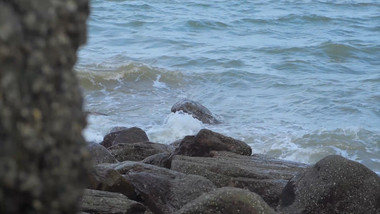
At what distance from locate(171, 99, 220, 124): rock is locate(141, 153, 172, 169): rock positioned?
450 cm

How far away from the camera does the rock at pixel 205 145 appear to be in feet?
22.3

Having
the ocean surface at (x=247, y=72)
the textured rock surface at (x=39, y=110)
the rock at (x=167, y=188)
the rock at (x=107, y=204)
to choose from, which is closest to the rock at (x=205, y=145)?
the rock at (x=167, y=188)

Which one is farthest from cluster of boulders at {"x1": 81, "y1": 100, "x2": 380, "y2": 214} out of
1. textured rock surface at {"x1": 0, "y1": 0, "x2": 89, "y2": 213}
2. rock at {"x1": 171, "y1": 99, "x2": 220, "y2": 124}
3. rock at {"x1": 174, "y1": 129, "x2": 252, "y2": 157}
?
rock at {"x1": 171, "y1": 99, "x2": 220, "y2": 124}

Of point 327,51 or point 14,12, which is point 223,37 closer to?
point 327,51

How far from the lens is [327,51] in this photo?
57.3 ft

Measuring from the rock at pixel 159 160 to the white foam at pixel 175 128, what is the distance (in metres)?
3.70

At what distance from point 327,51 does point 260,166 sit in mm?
11483

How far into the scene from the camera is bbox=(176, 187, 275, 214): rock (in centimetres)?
400

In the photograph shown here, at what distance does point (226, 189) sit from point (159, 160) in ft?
8.04

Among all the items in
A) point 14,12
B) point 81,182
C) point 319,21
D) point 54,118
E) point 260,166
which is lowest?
point 319,21

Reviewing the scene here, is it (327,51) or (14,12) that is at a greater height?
(14,12)

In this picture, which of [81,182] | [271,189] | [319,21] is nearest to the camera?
[81,182]

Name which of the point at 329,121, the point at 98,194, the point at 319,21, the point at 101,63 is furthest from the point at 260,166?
the point at 319,21

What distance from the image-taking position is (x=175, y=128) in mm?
10688
